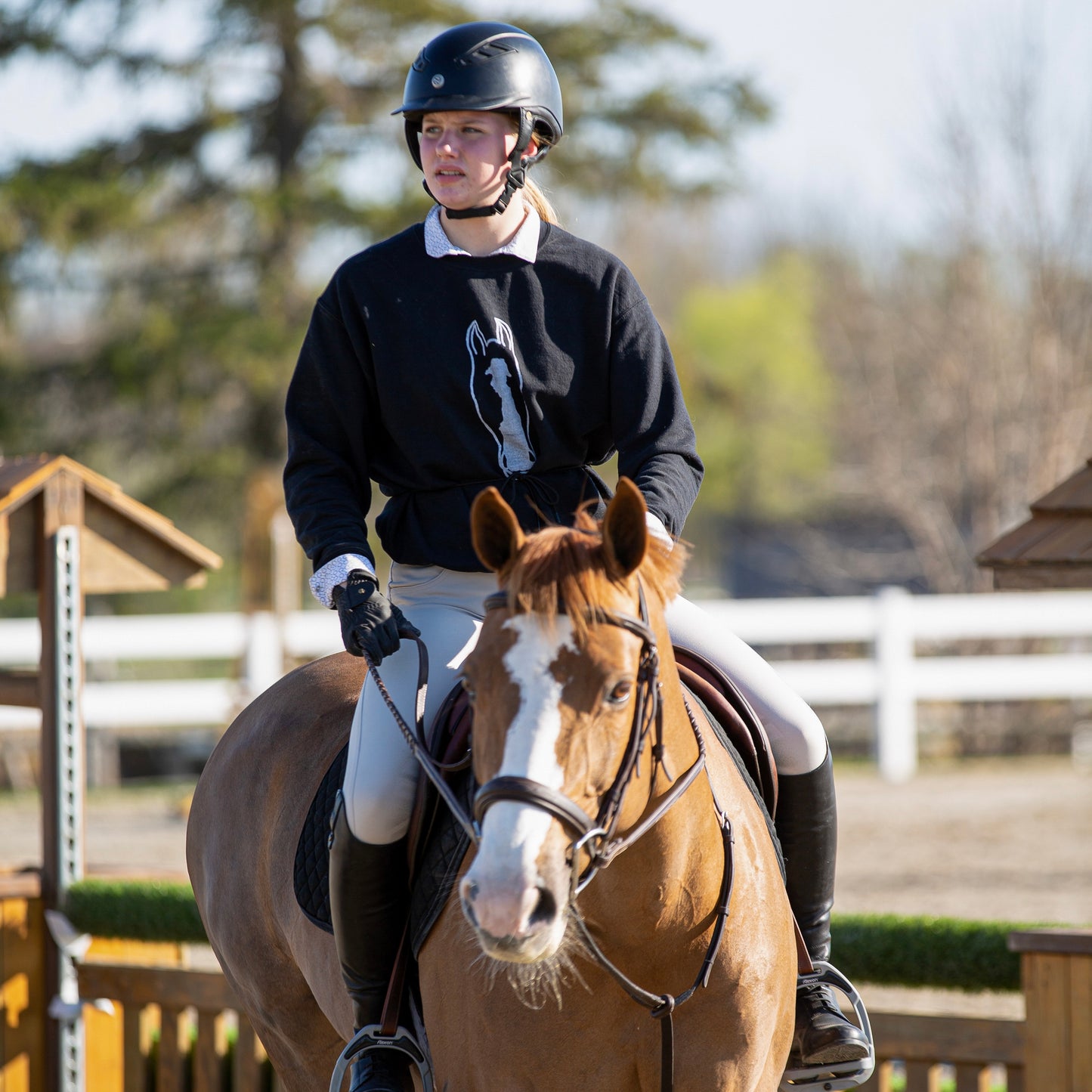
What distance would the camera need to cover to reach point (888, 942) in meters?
4.63

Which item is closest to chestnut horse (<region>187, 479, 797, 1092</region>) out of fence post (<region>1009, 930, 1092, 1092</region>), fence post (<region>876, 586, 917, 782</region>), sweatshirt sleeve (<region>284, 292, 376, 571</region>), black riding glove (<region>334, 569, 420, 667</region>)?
black riding glove (<region>334, 569, 420, 667</region>)

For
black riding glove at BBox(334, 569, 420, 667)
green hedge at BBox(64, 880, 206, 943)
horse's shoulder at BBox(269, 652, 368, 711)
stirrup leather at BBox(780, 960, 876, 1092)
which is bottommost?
green hedge at BBox(64, 880, 206, 943)

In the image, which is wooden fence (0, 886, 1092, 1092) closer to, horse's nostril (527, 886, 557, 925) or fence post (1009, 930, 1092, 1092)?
fence post (1009, 930, 1092, 1092)

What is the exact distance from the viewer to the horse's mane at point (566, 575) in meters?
2.25

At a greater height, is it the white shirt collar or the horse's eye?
Result: the white shirt collar

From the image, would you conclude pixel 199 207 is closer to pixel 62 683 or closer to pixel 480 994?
pixel 62 683

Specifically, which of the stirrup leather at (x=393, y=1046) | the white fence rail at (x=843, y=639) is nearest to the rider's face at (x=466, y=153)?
the stirrup leather at (x=393, y=1046)

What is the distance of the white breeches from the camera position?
2895 mm

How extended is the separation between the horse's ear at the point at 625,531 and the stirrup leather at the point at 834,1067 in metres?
1.35

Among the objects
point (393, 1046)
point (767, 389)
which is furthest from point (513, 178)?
point (767, 389)

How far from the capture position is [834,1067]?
322 cm

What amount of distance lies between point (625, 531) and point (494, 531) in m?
0.23

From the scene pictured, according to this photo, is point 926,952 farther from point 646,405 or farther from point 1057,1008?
point 646,405

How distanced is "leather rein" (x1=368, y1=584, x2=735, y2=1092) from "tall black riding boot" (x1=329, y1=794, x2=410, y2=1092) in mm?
243
